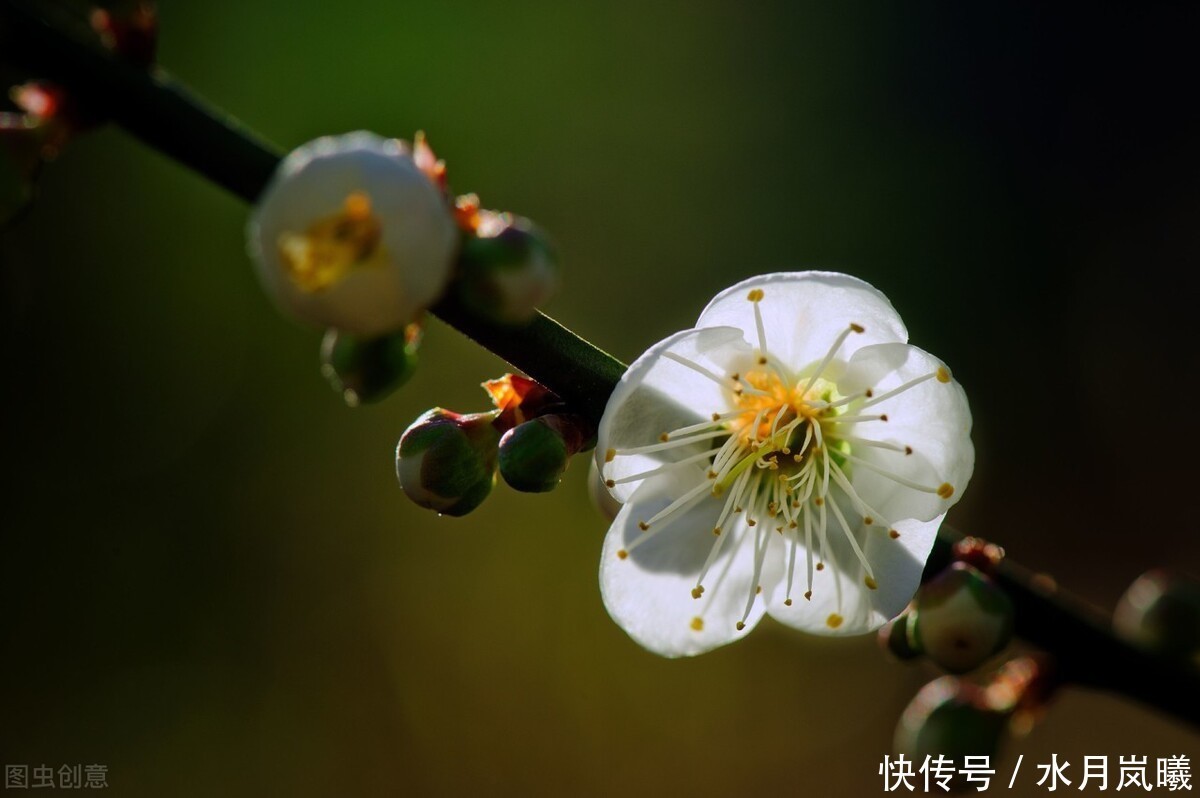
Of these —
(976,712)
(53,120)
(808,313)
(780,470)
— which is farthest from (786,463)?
(53,120)

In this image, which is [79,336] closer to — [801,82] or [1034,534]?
[801,82]

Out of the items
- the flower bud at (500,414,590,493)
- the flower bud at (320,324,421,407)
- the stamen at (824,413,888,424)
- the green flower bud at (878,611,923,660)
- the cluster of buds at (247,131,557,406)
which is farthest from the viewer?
the stamen at (824,413,888,424)

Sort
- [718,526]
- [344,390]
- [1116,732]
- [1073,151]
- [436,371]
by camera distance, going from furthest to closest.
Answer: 1. [1073,151]
2. [436,371]
3. [1116,732]
4. [718,526]
5. [344,390]

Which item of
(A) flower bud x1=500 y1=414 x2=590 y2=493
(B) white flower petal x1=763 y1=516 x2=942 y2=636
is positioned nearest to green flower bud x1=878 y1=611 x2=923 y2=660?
(B) white flower petal x1=763 y1=516 x2=942 y2=636

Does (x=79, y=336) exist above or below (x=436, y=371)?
above

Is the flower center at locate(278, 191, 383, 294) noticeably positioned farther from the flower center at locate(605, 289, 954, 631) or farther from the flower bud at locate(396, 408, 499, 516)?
the flower center at locate(605, 289, 954, 631)

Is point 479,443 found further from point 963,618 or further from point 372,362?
point 963,618

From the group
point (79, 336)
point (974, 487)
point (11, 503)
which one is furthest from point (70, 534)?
point (974, 487)
